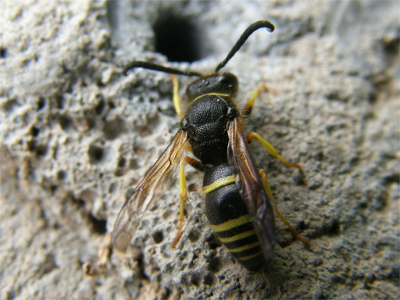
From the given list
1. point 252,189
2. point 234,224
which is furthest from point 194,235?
point 252,189

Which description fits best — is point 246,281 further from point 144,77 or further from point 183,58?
point 183,58

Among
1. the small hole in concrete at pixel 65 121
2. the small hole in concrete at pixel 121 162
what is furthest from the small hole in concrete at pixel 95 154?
the small hole in concrete at pixel 65 121

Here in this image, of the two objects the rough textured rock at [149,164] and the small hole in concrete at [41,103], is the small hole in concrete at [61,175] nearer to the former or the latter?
the rough textured rock at [149,164]

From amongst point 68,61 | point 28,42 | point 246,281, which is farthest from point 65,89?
point 246,281

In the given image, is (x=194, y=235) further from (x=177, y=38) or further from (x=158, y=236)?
(x=177, y=38)

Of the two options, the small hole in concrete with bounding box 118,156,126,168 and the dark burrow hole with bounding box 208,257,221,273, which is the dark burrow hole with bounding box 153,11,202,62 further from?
the dark burrow hole with bounding box 208,257,221,273

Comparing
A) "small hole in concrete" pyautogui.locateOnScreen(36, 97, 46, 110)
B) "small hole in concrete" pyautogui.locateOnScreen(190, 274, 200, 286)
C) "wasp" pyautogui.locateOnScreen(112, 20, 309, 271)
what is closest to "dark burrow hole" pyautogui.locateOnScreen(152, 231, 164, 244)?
"wasp" pyautogui.locateOnScreen(112, 20, 309, 271)
